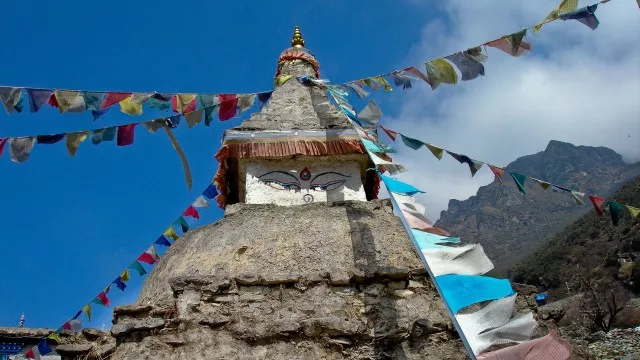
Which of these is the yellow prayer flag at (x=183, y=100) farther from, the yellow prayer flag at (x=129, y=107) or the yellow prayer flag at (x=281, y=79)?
the yellow prayer flag at (x=281, y=79)

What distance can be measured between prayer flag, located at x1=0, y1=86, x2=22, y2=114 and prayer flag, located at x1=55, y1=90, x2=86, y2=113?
1.31 ft

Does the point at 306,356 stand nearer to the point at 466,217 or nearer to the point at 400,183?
the point at 400,183

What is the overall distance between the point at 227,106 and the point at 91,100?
165 cm

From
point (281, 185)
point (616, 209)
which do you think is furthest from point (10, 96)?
point (616, 209)

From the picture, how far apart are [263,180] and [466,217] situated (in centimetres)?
9606

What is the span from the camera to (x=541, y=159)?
4852 inches

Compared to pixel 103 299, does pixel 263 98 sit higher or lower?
higher

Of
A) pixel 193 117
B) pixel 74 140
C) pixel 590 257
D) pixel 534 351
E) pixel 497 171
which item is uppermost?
pixel 590 257

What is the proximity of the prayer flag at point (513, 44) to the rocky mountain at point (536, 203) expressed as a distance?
5828 cm

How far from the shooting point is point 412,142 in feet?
21.0

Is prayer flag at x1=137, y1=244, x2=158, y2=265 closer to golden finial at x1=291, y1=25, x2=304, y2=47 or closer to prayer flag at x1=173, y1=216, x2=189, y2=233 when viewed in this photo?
prayer flag at x1=173, y1=216, x2=189, y2=233

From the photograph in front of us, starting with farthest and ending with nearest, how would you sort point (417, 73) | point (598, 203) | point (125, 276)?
point (125, 276)
point (417, 73)
point (598, 203)

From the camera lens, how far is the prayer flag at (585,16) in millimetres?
5004

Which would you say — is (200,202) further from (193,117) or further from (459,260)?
(459,260)
